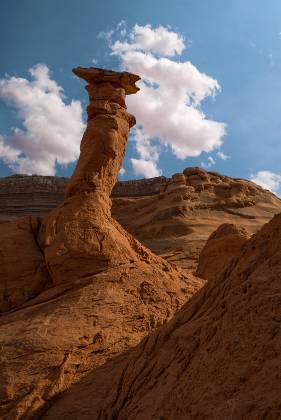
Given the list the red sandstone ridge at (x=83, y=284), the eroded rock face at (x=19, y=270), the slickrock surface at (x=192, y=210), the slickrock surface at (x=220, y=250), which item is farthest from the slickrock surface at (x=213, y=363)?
the slickrock surface at (x=192, y=210)

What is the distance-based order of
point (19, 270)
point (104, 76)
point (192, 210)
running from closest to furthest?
point (19, 270) < point (104, 76) < point (192, 210)

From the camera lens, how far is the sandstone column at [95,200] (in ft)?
19.0

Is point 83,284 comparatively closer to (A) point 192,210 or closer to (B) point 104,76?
(B) point 104,76

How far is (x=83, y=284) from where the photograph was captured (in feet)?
18.1

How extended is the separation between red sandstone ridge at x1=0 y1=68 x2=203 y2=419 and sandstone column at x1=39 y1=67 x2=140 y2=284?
14mm

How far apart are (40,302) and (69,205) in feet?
4.90

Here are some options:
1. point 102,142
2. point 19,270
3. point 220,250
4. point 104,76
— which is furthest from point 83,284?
point 220,250

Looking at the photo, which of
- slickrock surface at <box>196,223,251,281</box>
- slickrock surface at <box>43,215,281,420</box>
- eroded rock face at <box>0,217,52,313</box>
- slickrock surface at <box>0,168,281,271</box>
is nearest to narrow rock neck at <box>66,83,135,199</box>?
eroded rock face at <box>0,217,52,313</box>

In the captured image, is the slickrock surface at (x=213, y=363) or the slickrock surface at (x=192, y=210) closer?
the slickrock surface at (x=213, y=363)

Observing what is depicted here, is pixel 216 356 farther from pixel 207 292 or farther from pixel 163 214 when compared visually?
pixel 163 214

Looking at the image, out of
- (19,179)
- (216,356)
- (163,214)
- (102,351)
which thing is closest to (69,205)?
(102,351)

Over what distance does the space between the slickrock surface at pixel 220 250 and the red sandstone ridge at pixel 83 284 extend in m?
3.63

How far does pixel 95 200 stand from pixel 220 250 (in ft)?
15.2

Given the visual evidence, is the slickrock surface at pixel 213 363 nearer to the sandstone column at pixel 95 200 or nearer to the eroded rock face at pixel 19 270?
the sandstone column at pixel 95 200
